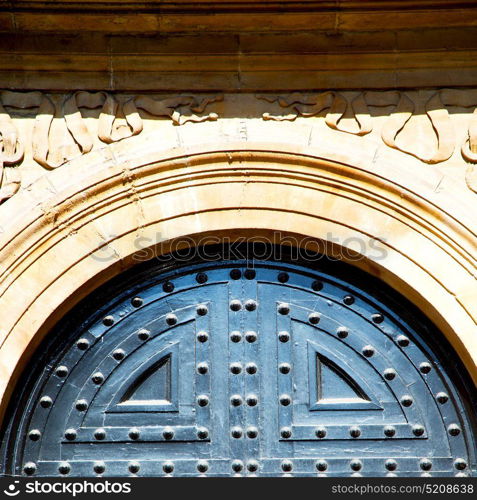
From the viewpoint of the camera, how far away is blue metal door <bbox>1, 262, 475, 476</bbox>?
5.16m

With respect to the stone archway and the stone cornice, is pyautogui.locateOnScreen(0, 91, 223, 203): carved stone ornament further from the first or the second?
the stone cornice

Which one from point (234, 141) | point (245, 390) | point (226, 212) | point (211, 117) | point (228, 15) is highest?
point (228, 15)

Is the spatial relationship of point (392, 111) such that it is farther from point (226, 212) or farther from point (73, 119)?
point (73, 119)

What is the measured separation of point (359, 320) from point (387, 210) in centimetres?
50

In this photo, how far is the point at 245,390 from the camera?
5.22 meters

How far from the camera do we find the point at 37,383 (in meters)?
5.25

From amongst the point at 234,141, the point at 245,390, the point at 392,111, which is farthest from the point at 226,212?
the point at 392,111

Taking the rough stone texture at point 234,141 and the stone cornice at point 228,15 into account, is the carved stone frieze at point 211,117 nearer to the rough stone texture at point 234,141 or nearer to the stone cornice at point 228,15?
the rough stone texture at point 234,141

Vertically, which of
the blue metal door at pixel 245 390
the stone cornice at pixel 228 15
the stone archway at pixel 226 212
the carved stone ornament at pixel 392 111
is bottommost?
the blue metal door at pixel 245 390

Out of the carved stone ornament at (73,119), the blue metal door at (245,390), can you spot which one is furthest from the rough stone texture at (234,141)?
the blue metal door at (245,390)

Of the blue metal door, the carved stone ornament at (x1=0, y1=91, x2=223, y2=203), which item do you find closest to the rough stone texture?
the carved stone ornament at (x1=0, y1=91, x2=223, y2=203)

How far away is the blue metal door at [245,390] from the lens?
5.16 meters

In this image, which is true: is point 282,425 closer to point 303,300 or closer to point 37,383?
point 303,300

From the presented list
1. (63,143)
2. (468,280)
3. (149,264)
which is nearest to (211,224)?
(149,264)
